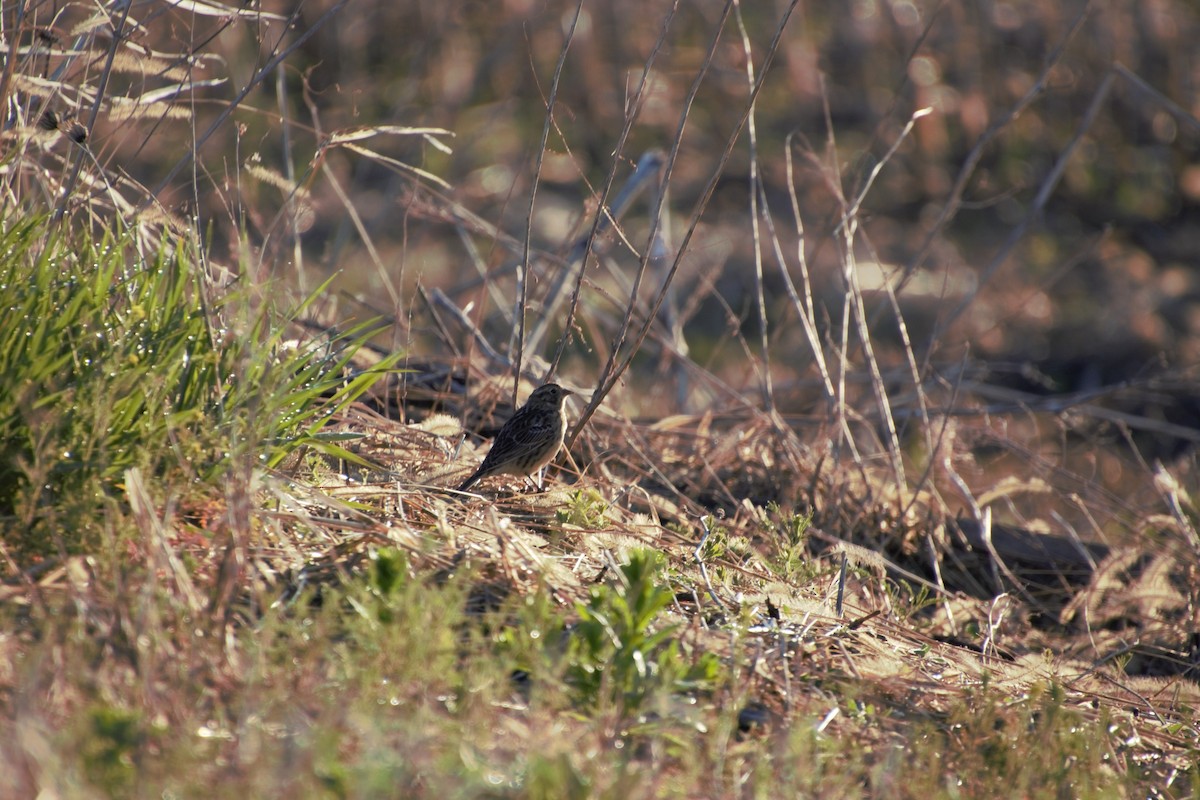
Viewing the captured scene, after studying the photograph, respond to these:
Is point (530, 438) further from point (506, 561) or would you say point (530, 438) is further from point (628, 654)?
point (628, 654)

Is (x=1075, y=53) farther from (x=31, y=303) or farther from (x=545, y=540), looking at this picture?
(x=31, y=303)

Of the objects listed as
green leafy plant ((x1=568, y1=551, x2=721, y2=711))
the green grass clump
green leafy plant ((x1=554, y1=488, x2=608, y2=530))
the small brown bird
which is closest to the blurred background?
the small brown bird

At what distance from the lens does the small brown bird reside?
5742mm

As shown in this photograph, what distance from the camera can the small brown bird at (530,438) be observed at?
5.74m

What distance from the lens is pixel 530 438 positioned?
5961 mm

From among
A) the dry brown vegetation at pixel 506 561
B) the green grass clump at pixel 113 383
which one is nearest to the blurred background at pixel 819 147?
the dry brown vegetation at pixel 506 561

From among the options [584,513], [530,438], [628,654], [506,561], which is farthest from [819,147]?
[628,654]

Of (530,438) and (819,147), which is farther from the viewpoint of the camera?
(819,147)

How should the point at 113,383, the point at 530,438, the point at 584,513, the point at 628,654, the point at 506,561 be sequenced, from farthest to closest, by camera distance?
1. the point at 530,438
2. the point at 584,513
3. the point at 506,561
4. the point at 113,383
5. the point at 628,654

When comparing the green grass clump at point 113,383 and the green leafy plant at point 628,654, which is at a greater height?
the green grass clump at point 113,383

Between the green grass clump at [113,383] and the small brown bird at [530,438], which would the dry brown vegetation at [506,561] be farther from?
the small brown bird at [530,438]

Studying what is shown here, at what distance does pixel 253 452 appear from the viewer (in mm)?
3879

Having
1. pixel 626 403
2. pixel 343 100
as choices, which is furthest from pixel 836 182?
pixel 343 100

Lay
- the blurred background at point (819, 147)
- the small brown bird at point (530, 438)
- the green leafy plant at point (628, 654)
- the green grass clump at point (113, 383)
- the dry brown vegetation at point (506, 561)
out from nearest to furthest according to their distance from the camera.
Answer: the dry brown vegetation at point (506, 561) → the green leafy plant at point (628, 654) → the green grass clump at point (113, 383) → the small brown bird at point (530, 438) → the blurred background at point (819, 147)
